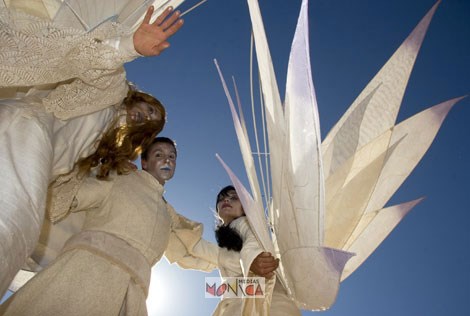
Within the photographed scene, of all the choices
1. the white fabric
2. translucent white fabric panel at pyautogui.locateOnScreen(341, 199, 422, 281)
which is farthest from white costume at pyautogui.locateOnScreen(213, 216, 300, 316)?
the white fabric

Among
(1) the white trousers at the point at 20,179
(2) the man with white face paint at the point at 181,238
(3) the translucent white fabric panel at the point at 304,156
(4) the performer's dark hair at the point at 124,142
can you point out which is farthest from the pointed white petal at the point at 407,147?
(1) the white trousers at the point at 20,179

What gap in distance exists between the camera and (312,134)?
1.78 meters

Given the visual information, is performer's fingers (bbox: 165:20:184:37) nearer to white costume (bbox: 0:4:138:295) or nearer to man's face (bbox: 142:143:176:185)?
white costume (bbox: 0:4:138:295)

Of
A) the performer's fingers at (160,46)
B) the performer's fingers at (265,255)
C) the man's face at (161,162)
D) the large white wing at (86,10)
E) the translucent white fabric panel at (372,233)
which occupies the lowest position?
the performer's fingers at (265,255)

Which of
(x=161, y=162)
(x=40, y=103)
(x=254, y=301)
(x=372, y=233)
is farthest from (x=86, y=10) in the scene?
(x=372, y=233)

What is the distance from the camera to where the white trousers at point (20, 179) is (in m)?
1.16

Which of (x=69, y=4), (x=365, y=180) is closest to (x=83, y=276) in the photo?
(x=69, y=4)

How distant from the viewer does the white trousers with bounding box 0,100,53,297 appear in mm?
1160

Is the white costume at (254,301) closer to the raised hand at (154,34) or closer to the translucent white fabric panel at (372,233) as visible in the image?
the translucent white fabric panel at (372,233)

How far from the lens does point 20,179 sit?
50.2 inches

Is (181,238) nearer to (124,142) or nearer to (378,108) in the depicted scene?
(124,142)

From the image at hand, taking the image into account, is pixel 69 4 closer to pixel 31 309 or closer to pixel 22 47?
pixel 22 47

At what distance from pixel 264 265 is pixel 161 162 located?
70cm

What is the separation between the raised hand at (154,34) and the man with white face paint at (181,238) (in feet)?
3.11
